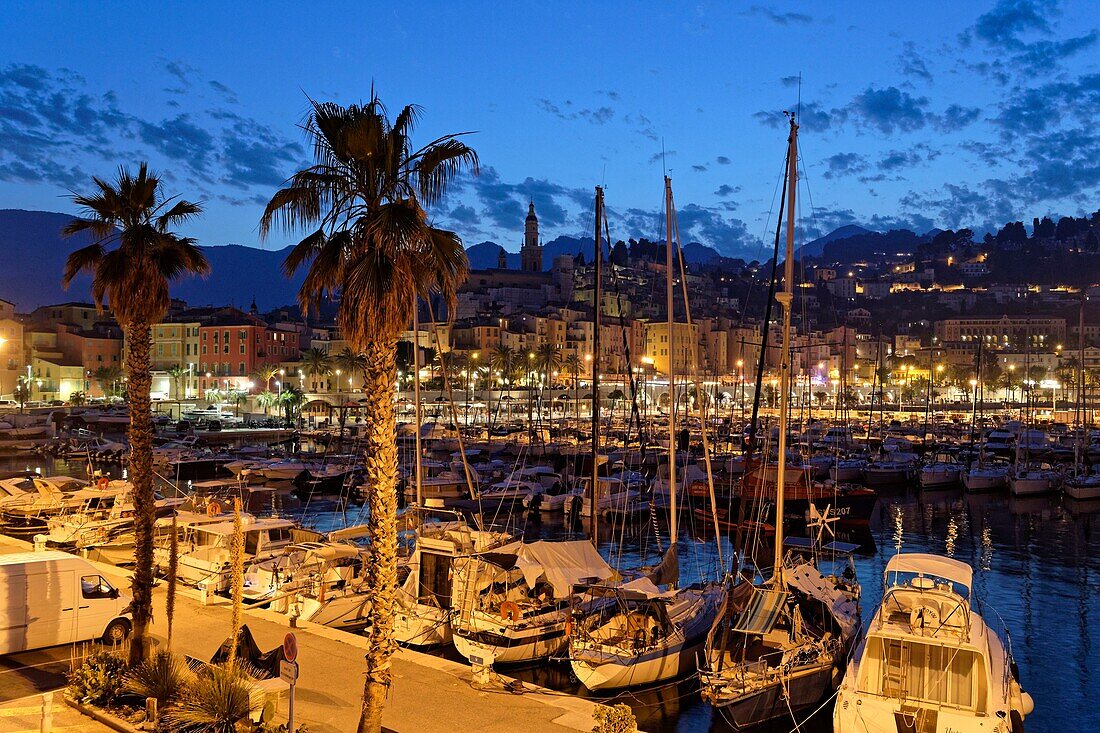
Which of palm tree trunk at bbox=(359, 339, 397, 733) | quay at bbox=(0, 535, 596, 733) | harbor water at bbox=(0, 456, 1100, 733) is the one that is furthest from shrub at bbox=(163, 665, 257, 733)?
harbor water at bbox=(0, 456, 1100, 733)

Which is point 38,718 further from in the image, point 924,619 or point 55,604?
point 924,619

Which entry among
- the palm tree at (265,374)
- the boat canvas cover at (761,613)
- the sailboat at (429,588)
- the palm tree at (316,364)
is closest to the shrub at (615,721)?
the boat canvas cover at (761,613)

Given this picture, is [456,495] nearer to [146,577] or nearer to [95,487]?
[95,487]

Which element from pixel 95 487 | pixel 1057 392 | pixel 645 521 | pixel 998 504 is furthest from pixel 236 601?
pixel 1057 392

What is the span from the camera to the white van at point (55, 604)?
15.8 meters

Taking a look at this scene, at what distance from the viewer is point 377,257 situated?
11.1 metres

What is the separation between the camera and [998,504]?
53.4 meters

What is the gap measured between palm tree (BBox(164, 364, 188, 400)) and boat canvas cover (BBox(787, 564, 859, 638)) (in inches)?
4501

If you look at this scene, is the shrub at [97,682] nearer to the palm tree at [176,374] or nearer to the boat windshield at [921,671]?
the boat windshield at [921,671]

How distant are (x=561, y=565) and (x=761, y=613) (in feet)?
16.8

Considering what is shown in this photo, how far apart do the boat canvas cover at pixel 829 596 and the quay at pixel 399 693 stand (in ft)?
25.4

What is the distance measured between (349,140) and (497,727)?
8744 millimetres

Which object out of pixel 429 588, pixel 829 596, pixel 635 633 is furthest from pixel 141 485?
pixel 829 596

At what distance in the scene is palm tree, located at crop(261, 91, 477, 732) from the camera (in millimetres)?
11062
